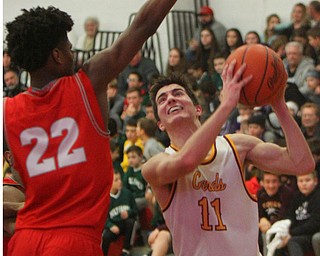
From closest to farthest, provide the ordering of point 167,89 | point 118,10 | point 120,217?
point 167,89 → point 120,217 → point 118,10

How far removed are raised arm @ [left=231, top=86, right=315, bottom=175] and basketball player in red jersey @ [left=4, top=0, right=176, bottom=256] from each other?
93 centimetres

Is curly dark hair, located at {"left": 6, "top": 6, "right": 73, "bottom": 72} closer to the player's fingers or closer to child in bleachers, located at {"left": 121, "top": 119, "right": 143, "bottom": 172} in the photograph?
the player's fingers

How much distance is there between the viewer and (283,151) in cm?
456

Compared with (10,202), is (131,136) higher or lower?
lower

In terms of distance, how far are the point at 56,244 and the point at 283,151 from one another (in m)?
1.41

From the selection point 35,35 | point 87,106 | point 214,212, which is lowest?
point 214,212

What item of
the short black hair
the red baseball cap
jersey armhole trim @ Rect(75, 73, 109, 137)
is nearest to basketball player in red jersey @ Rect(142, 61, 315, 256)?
jersey armhole trim @ Rect(75, 73, 109, 137)

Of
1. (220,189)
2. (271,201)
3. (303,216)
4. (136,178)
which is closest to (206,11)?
(136,178)

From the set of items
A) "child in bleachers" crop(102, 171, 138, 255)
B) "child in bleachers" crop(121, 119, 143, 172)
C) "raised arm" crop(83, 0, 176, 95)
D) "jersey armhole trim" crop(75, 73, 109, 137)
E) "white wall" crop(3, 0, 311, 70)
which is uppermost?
"raised arm" crop(83, 0, 176, 95)

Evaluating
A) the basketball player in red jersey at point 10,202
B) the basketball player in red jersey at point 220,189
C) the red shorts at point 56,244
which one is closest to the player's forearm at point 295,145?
the basketball player in red jersey at point 220,189

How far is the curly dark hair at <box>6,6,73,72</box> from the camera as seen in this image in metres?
3.92

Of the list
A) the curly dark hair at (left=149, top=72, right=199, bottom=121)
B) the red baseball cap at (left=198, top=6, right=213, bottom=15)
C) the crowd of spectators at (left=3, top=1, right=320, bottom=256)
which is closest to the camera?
the curly dark hair at (left=149, top=72, right=199, bottom=121)

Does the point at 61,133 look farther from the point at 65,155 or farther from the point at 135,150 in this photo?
the point at 135,150

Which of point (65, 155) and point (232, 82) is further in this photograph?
point (232, 82)
